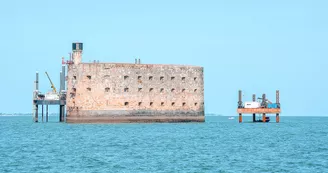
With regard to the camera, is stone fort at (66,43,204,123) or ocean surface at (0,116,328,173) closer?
ocean surface at (0,116,328,173)

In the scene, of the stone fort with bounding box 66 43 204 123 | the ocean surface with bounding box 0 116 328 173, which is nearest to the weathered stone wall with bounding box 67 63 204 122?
the stone fort with bounding box 66 43 204 123

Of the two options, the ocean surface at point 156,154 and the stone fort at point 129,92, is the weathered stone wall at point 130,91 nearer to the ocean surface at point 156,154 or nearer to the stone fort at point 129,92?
the stone fort at point 129,92

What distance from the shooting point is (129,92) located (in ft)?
210

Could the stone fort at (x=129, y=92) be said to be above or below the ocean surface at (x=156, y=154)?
above

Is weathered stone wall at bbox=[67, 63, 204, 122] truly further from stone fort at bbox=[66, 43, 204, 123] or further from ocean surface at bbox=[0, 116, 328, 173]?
ocean surface at bbox=[0, 116, 328, 173]

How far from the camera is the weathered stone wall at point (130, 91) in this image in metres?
63.1

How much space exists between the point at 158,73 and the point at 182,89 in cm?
298

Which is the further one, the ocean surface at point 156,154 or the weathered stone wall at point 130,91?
the weathered stone wall at point 130,91

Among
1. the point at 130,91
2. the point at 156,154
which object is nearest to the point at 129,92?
the point at 130,91

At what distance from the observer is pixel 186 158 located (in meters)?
34.1

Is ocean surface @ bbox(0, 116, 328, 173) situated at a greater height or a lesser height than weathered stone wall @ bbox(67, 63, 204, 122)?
lesser

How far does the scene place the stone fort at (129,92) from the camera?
63094 mm

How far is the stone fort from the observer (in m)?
63.1

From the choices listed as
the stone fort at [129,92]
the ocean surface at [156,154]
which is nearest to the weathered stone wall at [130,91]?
the stone fort at [129,92]
